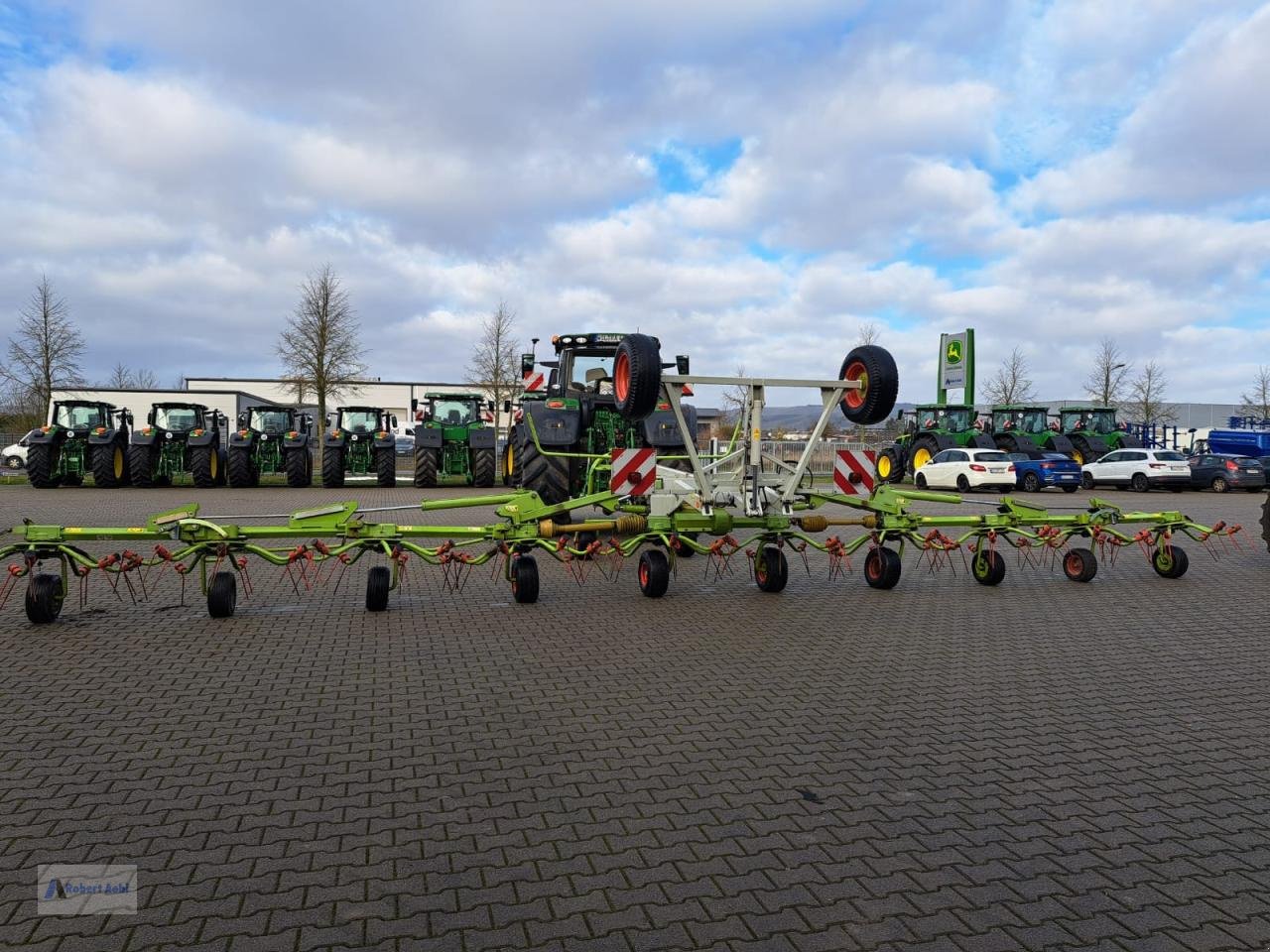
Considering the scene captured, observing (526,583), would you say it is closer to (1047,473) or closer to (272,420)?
(272,420)

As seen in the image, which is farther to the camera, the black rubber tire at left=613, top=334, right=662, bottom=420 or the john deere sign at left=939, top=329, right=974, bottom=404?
the john deere sign at left=939, top=329, right=974, bottom=404

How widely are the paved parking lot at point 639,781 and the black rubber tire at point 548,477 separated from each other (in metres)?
4.93

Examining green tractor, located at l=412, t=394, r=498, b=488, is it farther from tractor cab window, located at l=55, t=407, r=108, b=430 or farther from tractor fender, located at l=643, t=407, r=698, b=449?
tractor fender, located at l=643, t=407, r=698, b=449

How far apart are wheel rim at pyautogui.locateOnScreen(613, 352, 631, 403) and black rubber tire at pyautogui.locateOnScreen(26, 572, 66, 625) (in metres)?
5.00

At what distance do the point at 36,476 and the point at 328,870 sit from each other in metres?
23.2

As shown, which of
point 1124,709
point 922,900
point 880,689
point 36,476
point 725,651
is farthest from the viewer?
point 36,476

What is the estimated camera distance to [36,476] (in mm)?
22328

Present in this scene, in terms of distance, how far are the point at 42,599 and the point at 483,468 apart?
1617 centimetres

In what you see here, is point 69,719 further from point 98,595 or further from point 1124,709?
point 1124,709

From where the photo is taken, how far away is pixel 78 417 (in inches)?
941

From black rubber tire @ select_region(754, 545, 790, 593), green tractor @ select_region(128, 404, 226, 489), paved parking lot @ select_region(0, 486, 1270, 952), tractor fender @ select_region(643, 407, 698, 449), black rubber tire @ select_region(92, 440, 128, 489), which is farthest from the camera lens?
green tractor @ select_region(128, 404, 226, 489)

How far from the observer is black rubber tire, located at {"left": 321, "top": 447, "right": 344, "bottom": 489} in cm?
2341

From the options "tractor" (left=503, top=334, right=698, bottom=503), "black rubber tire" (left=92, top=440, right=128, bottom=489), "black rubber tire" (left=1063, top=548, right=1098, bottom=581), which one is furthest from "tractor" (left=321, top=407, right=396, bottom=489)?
"black rubber tire" (left=1063, top=548, right=1098, bottom=581)

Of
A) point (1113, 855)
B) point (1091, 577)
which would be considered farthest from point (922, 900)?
point (1091, 577)
